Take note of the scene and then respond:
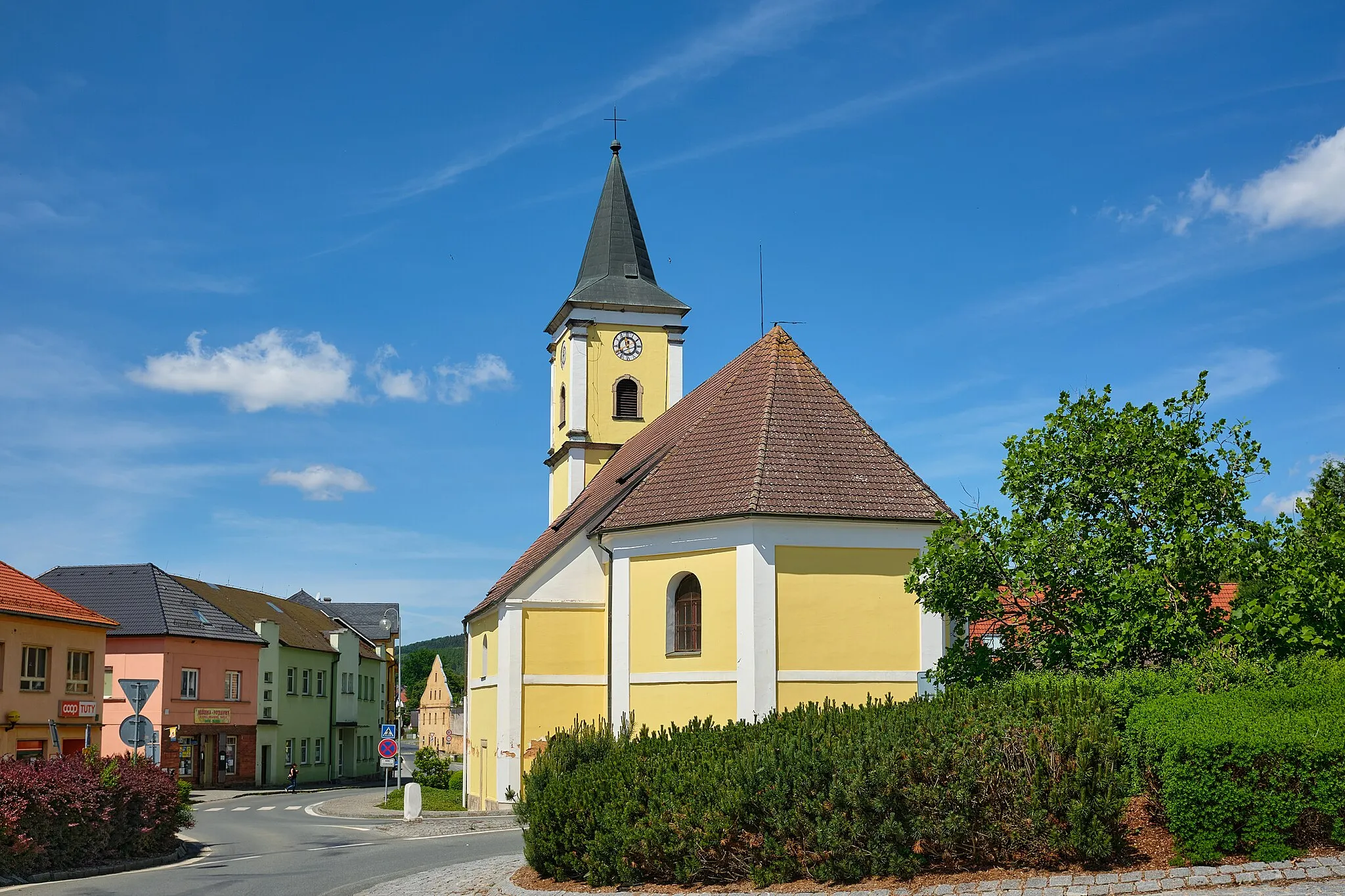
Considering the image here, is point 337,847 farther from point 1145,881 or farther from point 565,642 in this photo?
point 1145,881

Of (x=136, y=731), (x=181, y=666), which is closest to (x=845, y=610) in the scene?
(x=136, y=731)

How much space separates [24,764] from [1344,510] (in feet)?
59.2

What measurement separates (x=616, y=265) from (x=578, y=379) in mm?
4080

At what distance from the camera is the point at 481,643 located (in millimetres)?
33094

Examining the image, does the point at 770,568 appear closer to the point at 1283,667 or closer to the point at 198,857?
the point at 1283,667

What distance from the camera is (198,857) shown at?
21953 millimetres

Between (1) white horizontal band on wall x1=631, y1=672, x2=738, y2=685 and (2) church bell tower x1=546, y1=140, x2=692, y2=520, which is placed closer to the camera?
(1) white horizontal band on wall x1=631, y1=672, x2=738, y2=685

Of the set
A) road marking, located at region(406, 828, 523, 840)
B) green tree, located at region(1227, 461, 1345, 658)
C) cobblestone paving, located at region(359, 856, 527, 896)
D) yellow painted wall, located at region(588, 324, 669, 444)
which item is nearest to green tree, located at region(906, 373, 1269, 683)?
green tree, located at region(1227, 461, 1345, 658)

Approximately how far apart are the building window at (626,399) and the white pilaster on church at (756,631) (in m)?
15.8

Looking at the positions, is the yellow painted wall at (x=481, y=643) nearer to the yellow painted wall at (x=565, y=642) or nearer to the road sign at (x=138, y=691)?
the yellow painted wall at (x=565, y=642)

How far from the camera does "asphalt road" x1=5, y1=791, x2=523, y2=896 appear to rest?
15906 millimetres

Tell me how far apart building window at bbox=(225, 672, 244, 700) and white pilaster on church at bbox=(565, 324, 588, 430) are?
82.9ft

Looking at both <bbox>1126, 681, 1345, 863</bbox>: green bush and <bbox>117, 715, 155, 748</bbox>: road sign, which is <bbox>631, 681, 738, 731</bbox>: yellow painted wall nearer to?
<bbox>117, 715, 155, 748</bbox>: road sign

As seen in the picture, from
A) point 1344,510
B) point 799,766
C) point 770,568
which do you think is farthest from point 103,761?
point 1344,510
